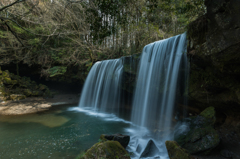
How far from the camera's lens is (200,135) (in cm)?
372

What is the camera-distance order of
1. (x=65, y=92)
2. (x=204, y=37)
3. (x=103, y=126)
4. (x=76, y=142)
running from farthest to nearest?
(x=65, y=92), (x=103, y=126), (x=76, y=142), (x=204, y=37)

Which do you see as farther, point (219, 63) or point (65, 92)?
point (65, 92)

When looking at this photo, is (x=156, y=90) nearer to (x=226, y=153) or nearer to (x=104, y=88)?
(x=226, y=153)

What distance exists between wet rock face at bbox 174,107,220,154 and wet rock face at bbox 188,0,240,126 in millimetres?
590

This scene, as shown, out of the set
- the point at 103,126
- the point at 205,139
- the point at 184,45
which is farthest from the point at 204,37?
the point at 103,126

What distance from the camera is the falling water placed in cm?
521

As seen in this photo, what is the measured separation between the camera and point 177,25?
1268cm

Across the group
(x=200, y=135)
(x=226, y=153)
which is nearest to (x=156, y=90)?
(x=200, y=135)

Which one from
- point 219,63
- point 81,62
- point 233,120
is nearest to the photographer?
point 219,63

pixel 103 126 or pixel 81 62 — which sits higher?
pixel 81 62

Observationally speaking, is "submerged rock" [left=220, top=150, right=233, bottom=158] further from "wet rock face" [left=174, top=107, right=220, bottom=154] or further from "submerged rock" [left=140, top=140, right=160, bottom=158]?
"submerged rock" [left=140, top=140, right=160, bottom=158]

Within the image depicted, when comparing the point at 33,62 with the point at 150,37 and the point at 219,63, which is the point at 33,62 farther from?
the point at 219,63

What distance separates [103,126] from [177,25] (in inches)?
459

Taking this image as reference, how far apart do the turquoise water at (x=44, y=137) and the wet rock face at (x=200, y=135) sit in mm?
2985
